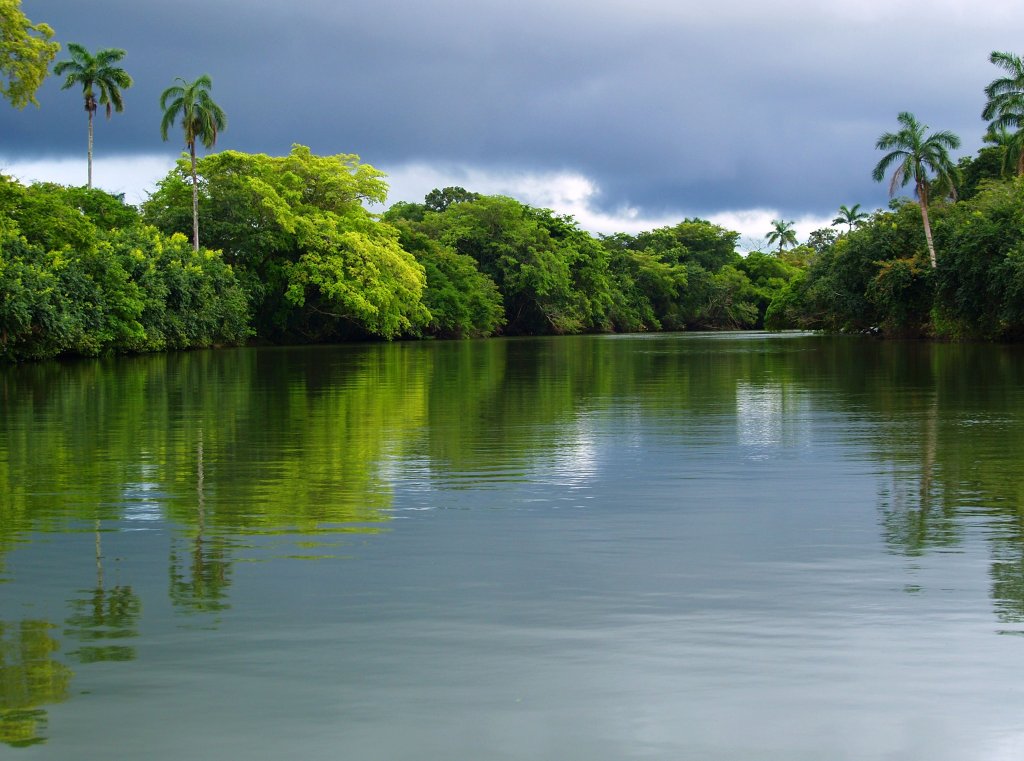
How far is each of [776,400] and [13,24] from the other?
2381 cm

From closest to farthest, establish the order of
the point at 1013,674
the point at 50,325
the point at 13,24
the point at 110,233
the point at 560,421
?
1. the point at 1013,674
2. the point at 560,421
3. the point at 13,24
4. the point at 50,325
5. the point at 110,233

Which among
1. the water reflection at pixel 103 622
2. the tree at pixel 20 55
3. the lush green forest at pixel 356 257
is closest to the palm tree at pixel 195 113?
the lush green forest at pixel 356 257

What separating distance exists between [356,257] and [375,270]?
4.33ft

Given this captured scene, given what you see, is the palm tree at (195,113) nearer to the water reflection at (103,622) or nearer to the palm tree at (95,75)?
the palm tree at (95,75)

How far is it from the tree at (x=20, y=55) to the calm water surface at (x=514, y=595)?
20473 mm

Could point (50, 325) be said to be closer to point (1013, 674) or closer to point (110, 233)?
point (110, 233)

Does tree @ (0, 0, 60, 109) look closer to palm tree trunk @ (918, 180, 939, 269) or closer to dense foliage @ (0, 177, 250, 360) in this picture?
dense foliage @ (0, 177, 250, 360)

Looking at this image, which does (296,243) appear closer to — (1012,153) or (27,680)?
(1012,153)

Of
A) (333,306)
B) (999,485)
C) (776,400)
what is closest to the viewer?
(999,485)

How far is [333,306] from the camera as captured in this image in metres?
69.7

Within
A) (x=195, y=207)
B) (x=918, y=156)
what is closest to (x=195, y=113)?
(x=195, y=207)

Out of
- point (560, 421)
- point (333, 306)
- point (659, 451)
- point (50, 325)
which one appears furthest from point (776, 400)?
point (333, 306)

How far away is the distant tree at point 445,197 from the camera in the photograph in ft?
346

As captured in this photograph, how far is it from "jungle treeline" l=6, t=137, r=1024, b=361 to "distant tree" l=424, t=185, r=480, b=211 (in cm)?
18
